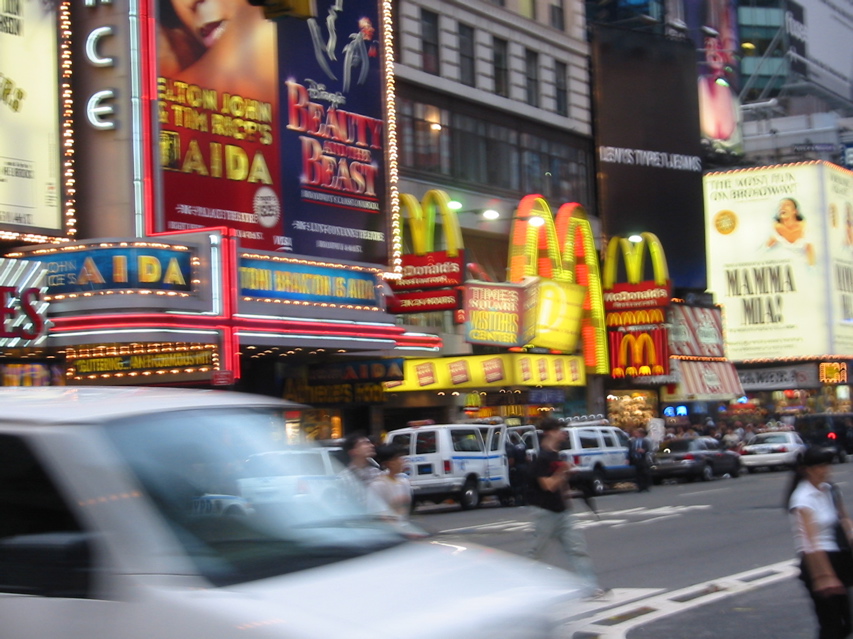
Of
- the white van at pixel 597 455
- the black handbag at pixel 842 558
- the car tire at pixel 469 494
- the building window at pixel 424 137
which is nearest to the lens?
the black handbag at pixel 842 558

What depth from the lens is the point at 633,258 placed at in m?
49.9

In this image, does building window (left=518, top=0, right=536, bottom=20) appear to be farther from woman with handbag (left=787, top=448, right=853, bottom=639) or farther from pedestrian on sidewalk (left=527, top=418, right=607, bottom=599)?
woman with handbag (left=787, top=448, right=853, bottom=639)

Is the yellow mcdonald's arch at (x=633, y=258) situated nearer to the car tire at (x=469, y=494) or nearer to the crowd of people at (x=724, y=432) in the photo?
the crowd of people at (x=724, y=432)

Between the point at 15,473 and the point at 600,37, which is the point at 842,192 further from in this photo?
the point at 15,473

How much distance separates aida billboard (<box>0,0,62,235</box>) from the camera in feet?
81.4

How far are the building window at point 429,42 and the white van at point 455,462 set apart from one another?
15968mm

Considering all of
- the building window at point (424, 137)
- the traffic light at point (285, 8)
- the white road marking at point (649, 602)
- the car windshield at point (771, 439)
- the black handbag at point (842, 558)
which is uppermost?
the building window at point (424, 137)

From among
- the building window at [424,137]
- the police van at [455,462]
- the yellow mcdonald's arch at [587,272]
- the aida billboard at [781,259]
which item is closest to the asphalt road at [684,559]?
the police van at [455,462]

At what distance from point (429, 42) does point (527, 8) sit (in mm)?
7281

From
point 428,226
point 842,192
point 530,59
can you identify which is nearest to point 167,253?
point 428,226

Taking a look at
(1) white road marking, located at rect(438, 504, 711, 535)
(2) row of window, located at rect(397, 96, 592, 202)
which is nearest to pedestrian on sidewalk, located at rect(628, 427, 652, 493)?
(1) white road marking, located at rect(438, 504, 711, 535)

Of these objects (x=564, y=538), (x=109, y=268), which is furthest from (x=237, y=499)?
(x=109, y=268)

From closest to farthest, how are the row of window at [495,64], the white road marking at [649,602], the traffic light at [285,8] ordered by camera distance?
the traffic light at [285,8] < the white road marking at [649,602] < the row of window at [495,64]

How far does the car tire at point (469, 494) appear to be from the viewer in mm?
27078
